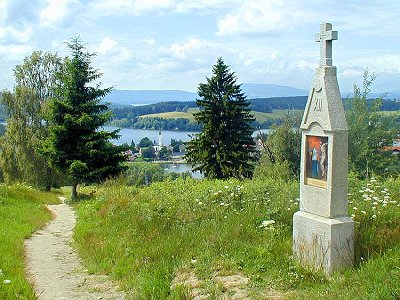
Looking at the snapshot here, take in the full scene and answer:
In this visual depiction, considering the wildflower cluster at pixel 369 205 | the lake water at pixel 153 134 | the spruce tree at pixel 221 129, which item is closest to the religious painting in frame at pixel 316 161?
the wildflower cluster at pixel 369 205

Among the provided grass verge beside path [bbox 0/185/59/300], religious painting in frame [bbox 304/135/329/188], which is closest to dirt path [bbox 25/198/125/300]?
grass verge beside path [bbox 0/185/59/300]

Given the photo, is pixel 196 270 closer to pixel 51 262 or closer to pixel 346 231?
pixel 346 231

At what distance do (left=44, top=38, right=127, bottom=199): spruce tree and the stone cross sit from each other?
58.7 feet

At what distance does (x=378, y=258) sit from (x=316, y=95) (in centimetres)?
253

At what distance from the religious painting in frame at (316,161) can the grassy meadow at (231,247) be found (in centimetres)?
101

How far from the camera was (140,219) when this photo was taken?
10.4 metres

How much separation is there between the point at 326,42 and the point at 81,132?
19.1 meters

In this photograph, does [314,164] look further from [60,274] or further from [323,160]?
[60,274]

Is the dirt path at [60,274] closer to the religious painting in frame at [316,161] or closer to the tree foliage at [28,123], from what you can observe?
the religious painting in frame at [316,161]

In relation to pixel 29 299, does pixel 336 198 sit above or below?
above

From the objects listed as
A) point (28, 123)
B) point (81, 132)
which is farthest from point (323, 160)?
point (28, 123)

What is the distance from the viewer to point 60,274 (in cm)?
868

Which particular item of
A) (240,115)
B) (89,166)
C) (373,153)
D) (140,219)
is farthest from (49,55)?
(140,219)

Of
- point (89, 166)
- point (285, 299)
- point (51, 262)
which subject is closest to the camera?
point (285, 299)
